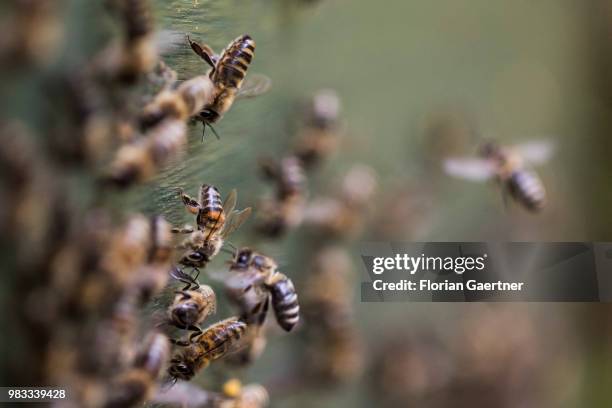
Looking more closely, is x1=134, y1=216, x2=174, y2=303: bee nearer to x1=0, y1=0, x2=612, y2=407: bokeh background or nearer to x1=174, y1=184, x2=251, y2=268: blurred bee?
x1=174, y1=184, x2=251, y2=268: blurred bee

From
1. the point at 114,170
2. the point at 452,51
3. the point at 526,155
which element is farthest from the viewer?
the point at 452,51

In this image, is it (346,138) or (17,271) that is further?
(346,138)

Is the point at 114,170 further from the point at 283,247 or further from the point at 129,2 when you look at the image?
the point at 283,247

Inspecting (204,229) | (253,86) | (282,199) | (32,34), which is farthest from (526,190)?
(32,34)

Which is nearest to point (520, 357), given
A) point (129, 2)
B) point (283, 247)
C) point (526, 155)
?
point (526, 155)

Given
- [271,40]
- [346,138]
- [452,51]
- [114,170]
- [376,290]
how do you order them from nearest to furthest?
[114,170]
[271,40]
[376,290]
[346,138]
[452,51]

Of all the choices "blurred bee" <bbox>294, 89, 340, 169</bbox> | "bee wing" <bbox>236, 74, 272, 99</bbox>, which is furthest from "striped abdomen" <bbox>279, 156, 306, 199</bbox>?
"bee wing" <bbox>236, 74, 272, 99</bbox>

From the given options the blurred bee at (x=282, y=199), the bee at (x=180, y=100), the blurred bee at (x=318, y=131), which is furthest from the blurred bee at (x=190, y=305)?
the blurred bee at (x=318, y=131)

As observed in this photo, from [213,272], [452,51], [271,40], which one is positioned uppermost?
[452,51]
